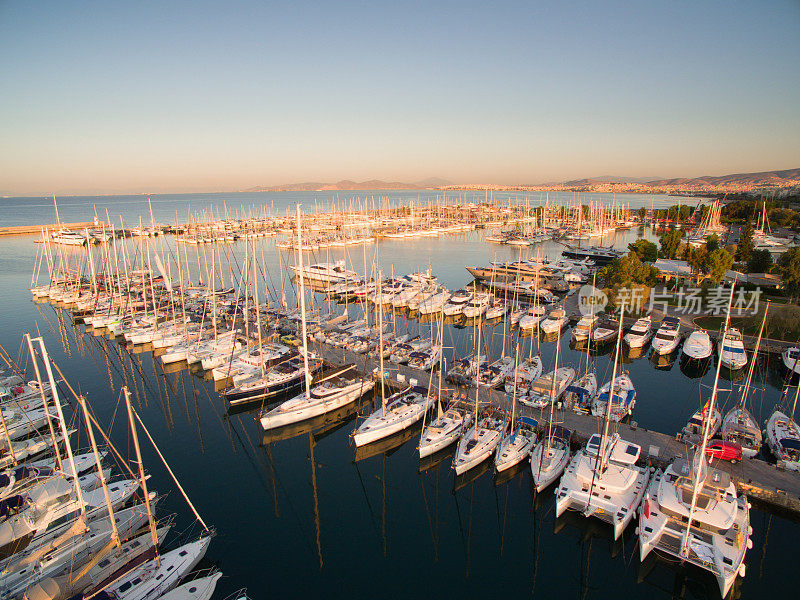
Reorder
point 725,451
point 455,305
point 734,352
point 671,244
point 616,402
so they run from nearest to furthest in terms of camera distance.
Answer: point 725,451
point 616,402
point 734,352
point 455,305
point 671,244

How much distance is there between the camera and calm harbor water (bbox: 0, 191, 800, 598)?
15.6 metres

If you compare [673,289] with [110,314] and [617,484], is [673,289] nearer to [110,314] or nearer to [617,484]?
[617,484]

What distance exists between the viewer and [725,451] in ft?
65.4

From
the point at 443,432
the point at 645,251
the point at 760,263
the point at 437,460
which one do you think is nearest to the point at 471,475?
the point at 437,460

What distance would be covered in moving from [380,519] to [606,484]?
1034 centimetres

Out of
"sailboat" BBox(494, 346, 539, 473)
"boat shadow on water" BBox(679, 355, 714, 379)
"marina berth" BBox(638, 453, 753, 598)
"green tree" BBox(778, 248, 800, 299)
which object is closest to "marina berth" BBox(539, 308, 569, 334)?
"boat shadow on water" BBox(679, 355, 714, 379)

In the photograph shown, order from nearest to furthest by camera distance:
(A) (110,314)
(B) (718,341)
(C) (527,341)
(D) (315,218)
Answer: (B) (718,341) < (C) (527,341) < (A) (110,314) < (D) (315,218)

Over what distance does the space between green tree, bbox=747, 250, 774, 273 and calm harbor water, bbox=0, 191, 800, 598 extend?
1142 inches

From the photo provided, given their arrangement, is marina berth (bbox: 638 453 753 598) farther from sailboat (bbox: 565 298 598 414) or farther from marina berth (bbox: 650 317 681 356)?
marina berth (bbox: 650 317 681 356)

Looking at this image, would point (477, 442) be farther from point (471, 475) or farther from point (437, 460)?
point (437, 460)

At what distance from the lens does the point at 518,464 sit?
21844mm

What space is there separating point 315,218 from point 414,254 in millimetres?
61187

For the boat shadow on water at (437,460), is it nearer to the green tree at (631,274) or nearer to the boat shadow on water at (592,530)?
the boat shadow on water at (592,530)

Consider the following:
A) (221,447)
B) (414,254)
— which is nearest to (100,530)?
(221,447)
